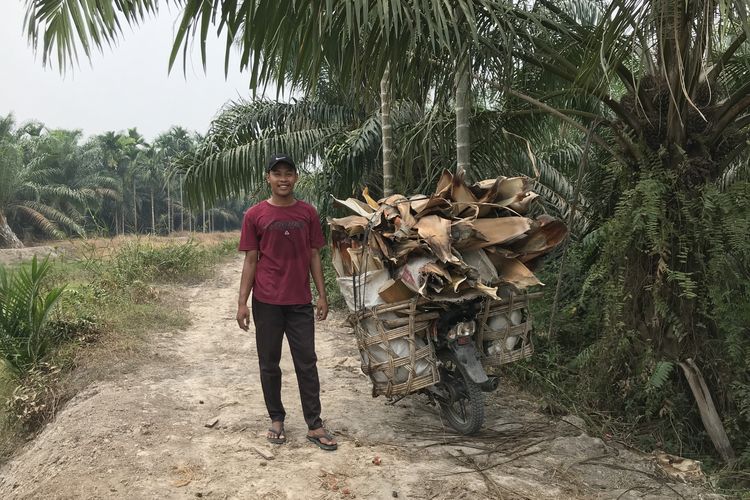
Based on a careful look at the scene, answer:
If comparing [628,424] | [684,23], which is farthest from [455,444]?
[684,23]

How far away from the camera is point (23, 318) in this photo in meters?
5.55

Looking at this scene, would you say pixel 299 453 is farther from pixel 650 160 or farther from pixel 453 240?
pixel 650 160

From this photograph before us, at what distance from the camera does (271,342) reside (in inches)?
140

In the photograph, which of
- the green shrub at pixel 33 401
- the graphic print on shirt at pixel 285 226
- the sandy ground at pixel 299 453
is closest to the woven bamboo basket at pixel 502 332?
the sandy ground at pixel 299 453

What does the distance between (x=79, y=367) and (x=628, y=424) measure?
476 cm

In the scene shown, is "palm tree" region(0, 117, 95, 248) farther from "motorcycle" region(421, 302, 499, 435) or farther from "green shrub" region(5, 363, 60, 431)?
"motorcycle" region(421, 302, 499, 435)

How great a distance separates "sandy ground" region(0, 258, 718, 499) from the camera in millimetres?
3008

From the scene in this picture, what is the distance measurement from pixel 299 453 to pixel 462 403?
1.10m

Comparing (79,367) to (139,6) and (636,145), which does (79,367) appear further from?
(636,145)

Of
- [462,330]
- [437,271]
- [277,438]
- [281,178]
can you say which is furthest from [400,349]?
[281,178]

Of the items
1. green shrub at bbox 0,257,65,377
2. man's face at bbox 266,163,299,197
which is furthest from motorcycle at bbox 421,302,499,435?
green shrub at bbox 0,257,65,377

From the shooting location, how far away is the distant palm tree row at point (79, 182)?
30.6 metres

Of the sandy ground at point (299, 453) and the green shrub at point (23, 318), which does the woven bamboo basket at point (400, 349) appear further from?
the green shrub at point (23, 318)

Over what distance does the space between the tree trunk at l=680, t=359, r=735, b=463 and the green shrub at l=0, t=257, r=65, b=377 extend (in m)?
5.52
